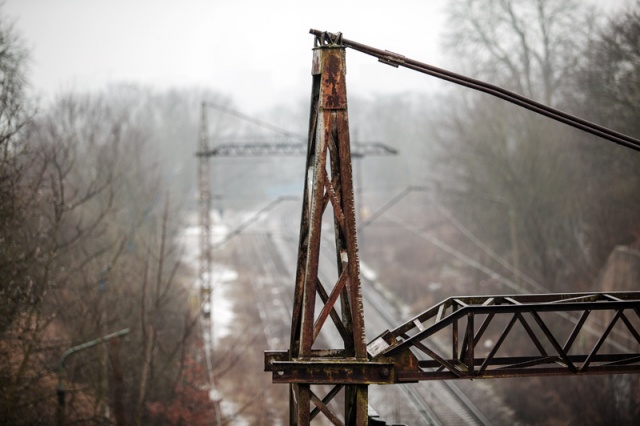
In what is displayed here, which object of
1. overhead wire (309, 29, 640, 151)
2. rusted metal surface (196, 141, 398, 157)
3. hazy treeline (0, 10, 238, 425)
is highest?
rusted metal surface (196, 141, 398, 157)

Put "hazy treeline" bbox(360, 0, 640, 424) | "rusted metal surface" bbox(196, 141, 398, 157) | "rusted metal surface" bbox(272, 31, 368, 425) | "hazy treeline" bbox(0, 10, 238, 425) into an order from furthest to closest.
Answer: "rusted metal surface" bbox(196, 141, 398, 157)
"hazy treeline" bbox(360, 0, 640, 424)
"hazy treeline" bbox(0, 10, 238, 425)
"rusted metal surface" bbox(272, 31, 368, 425)

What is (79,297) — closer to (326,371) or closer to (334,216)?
(326,371)

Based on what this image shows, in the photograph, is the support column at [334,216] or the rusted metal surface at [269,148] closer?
the support column at [334,216]

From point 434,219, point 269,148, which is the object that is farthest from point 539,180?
point 434,219

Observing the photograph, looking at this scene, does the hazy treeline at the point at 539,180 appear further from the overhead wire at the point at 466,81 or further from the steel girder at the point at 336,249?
the steel girder at the point at 336,249

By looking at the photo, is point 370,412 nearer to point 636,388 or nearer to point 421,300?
point 636,388

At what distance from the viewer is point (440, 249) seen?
39719 mm

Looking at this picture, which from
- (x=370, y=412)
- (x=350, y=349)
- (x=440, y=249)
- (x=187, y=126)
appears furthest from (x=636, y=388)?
(x=187, y=126)

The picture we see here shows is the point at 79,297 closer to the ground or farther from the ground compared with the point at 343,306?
closer to the ground

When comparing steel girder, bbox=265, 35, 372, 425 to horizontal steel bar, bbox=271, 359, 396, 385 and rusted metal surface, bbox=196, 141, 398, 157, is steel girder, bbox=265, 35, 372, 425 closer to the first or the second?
horizontal steel bar, bbox=271, 359, 396, 385

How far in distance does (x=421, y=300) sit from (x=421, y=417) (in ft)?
41.4

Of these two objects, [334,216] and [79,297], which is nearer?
[334,216]

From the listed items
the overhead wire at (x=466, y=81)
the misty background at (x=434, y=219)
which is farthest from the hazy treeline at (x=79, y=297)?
the overhead wire at (x=466, y=81)

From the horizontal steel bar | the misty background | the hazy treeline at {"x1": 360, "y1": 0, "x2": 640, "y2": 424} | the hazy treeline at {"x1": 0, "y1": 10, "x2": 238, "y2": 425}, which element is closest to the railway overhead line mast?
the horizontal steel bar
